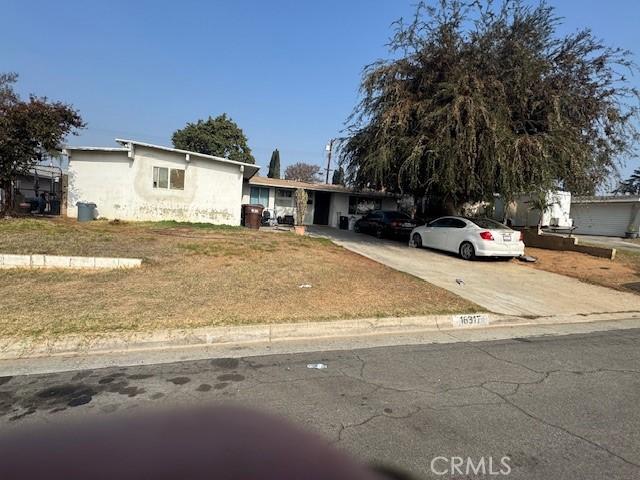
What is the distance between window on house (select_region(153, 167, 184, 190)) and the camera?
60.8 ft

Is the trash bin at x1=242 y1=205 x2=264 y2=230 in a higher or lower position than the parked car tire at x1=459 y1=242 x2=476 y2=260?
higher

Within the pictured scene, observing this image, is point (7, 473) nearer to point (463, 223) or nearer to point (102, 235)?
point (102, 235)

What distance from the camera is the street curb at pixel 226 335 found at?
4906 mm

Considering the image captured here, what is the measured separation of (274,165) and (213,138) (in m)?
13.8

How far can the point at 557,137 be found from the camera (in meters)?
14.4

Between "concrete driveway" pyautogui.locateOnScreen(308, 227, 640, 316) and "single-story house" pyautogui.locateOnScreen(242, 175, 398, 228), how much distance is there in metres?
12.0

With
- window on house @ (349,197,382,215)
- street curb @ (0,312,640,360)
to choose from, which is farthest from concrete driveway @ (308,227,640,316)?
window on house @ (349,197,382,215)

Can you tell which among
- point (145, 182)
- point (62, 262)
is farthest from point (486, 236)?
point (145, 182)

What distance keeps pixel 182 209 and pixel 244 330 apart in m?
14.6

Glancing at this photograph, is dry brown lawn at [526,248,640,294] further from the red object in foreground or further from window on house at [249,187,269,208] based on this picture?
window on house at [249,187,269,208]

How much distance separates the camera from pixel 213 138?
151ft

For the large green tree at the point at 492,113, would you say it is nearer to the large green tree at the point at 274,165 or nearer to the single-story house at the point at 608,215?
the single-story house at the point at 608,215

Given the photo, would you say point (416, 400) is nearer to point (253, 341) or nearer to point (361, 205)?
point (253, 341)

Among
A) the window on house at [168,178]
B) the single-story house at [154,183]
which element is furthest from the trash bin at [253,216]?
the window on house at [168,178]
